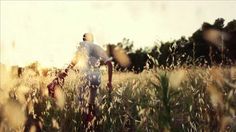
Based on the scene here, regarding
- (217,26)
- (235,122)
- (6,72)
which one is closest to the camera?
(235,122)

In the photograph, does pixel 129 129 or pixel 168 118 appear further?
pixel 129 129

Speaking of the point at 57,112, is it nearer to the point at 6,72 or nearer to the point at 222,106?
the point at 6,72

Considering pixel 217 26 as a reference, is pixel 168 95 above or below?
below

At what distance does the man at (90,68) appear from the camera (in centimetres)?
497

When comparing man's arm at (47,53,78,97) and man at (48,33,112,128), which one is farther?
man at (48,33,112,128)

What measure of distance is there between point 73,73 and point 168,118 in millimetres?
3272

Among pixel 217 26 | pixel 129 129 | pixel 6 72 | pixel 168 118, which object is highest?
pixel 217 26

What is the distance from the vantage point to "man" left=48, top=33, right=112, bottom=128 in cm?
497

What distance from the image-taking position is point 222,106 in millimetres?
2746

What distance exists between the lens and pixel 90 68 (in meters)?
6.28

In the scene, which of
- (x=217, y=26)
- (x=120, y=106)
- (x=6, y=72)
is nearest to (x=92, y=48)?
(x=120, y=106)

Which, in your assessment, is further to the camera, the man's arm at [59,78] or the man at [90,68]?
the man at [90,68]

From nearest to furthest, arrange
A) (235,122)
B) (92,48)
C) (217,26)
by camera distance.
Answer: (235,122) → (92,48) → (217,26)

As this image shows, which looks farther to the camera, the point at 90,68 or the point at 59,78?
the point at 90,68
